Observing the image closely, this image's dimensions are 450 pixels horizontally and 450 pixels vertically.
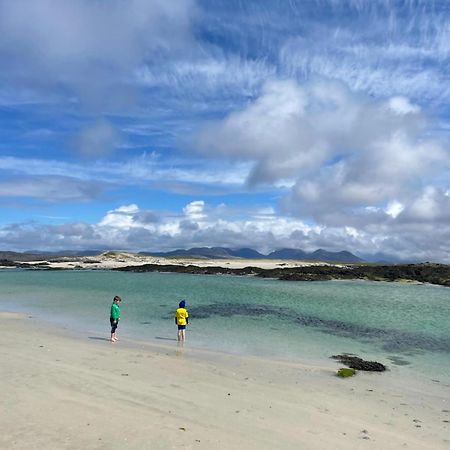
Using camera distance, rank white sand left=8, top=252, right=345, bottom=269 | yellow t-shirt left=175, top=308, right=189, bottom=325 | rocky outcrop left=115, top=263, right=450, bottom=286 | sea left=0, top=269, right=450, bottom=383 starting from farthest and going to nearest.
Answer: white sand left=8, top=252, right=345, bottom=269 → rocky outcrop left=115, top=263, right=450, bottom=286 → yellow t-shirt left=175, top=308, right=189, bottom=325 → sea left=0, top=269, right=450, bottom=383

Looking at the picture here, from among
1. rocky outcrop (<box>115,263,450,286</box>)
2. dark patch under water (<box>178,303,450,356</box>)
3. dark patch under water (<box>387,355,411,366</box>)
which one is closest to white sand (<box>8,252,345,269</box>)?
rocky outcrop (<box>115,263,450,286</box>)

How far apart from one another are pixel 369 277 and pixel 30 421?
82.1 meters

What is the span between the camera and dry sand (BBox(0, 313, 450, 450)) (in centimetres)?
899

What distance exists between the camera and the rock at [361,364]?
57.9 ft

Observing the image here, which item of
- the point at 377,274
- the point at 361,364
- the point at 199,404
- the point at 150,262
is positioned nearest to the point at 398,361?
the point at 361,364

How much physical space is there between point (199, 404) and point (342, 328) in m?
19.4

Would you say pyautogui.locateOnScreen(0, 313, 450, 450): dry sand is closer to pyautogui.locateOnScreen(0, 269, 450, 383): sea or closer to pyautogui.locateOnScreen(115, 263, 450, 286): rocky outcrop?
pyautogui.locateOnScreen(0, 269, 450, 383): sea

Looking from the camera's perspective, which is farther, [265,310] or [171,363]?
[265,310]

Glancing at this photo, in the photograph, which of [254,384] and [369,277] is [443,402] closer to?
[254,384]

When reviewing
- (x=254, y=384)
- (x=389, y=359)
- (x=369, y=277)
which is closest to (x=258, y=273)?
(x=369, y=277)

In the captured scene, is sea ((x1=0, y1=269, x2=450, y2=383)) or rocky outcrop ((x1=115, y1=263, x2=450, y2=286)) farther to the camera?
rocky outcrop ((x1=115, y1=263, x2=450, y2=286))

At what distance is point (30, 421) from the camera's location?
9.16 m

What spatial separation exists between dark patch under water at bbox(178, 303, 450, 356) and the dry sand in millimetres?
6907

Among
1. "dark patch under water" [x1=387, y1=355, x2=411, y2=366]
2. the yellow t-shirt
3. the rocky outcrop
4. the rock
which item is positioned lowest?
"dark patch under water" [x1=387, y1=355, x2=411, y2=366]
